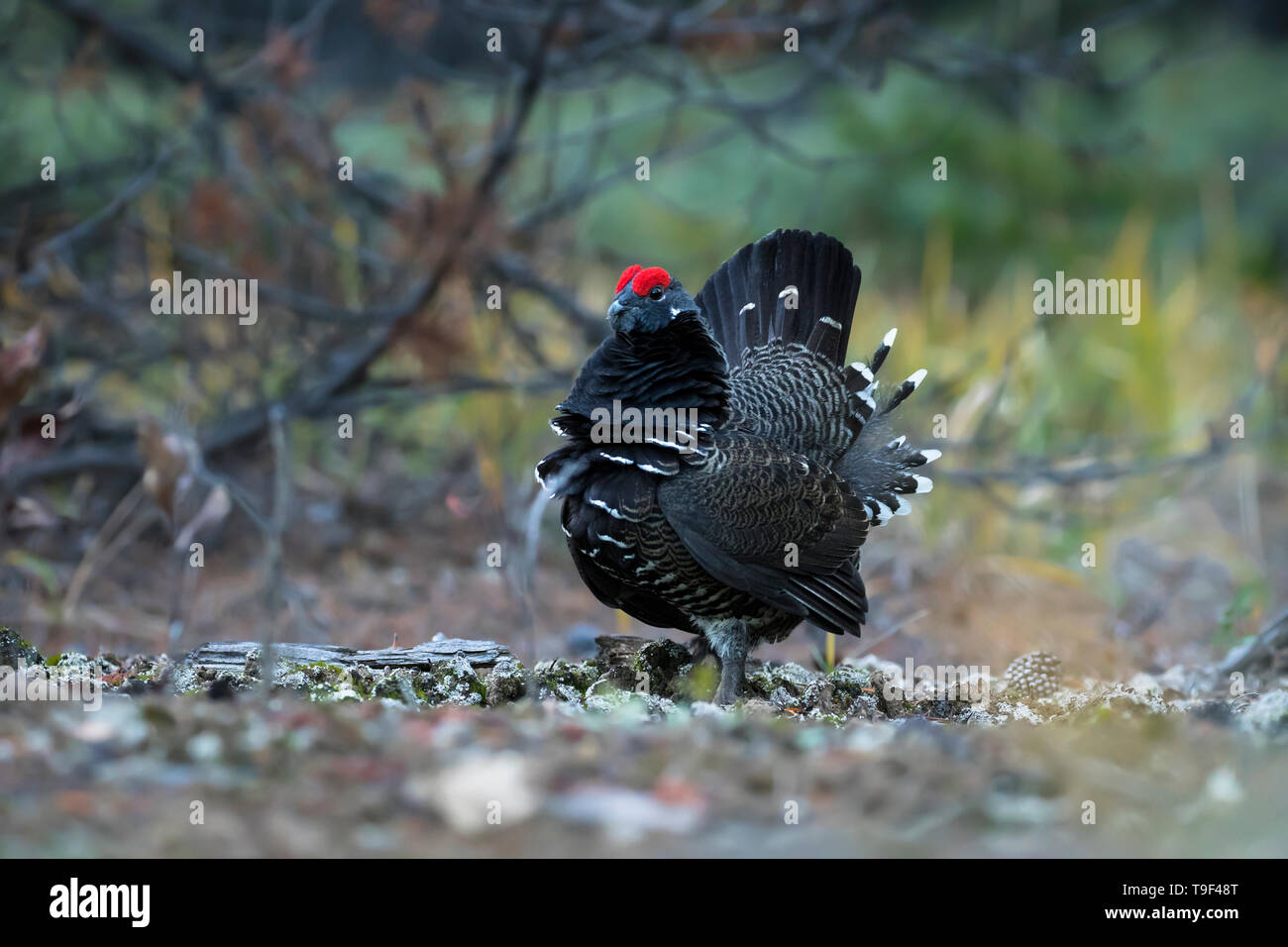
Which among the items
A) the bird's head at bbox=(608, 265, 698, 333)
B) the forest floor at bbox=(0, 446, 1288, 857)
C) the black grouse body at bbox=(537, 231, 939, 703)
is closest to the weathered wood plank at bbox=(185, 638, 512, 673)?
the forest floor at bbox=(0, 446, 1288, 857)

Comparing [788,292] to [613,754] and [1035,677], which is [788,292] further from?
[613,754]

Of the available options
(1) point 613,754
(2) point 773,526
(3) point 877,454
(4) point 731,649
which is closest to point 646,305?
(2) point 773,526

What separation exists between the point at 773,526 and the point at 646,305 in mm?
803

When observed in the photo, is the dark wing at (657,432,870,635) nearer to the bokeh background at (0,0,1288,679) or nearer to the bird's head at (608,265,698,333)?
the bird's head at (608,265,698,333)

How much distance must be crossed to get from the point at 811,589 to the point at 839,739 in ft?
3.97

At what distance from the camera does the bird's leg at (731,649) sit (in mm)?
4164

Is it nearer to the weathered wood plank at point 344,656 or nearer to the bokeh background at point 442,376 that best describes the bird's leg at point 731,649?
the weathered wood plank at point 344,656

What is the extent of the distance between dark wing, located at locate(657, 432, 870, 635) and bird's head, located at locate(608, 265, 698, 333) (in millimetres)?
446

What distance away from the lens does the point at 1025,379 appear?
23.4ft

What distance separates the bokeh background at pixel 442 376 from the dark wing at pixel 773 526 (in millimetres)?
875

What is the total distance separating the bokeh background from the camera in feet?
19.2
